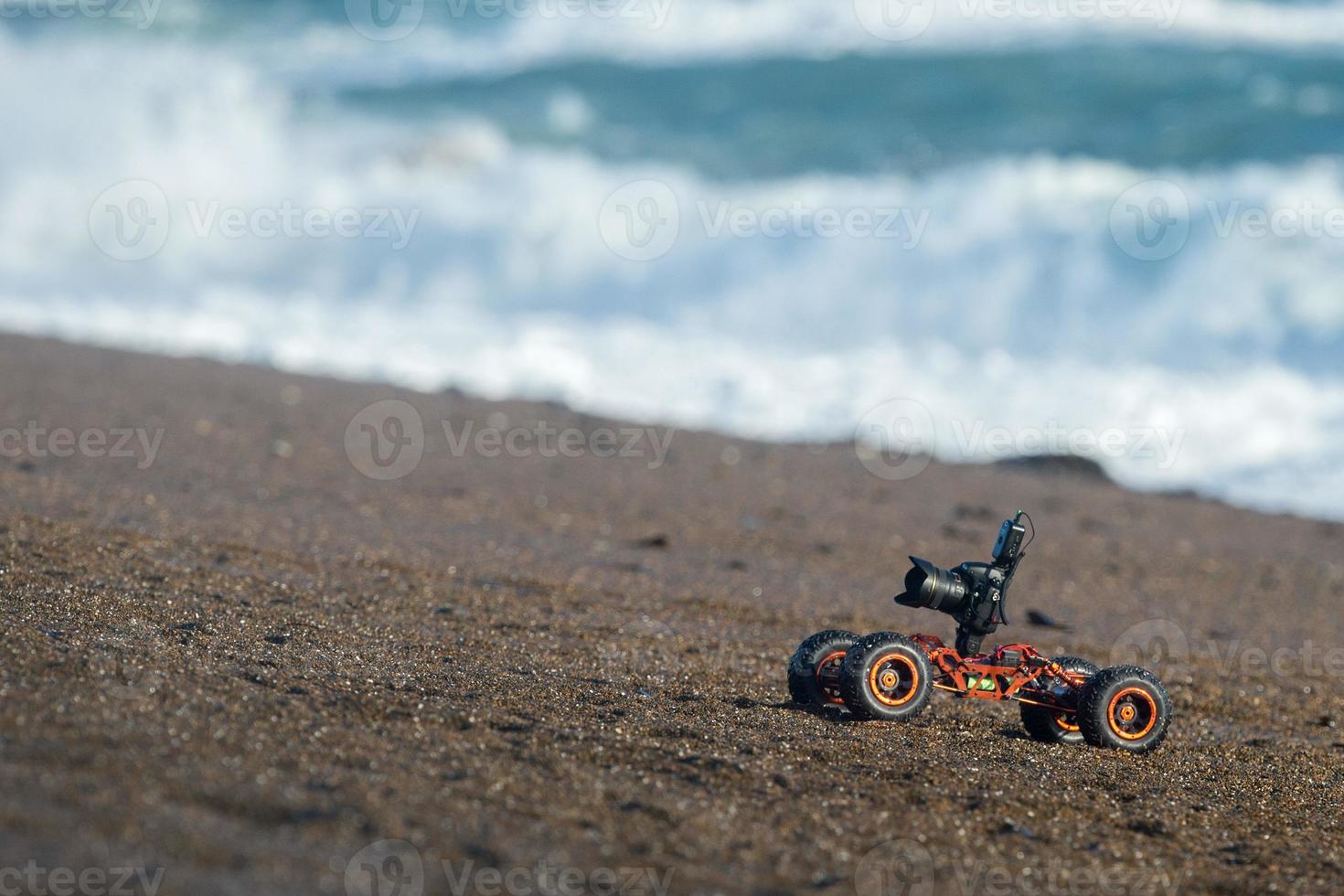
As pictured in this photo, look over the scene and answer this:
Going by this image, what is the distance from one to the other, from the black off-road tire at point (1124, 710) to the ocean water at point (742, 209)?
20.9 ft

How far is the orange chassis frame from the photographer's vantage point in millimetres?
4582

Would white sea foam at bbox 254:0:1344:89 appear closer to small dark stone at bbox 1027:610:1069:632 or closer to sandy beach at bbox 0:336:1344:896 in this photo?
sandy beach at bbox 0:336:1344:896

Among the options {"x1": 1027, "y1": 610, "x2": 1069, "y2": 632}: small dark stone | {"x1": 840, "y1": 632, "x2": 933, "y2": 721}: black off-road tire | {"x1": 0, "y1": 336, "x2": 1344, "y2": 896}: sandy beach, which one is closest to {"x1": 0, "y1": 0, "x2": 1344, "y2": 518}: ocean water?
{"x1": 0, "y1": 336, "x2": 1344, "y2": 896}: sandy beach

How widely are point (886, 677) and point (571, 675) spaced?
1126mm

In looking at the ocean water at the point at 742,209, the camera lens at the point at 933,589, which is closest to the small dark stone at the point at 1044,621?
the camera lens at the point at 933,589

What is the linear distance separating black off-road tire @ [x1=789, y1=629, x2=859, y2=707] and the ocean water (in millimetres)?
6676

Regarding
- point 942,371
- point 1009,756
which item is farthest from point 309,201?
point 1009,756

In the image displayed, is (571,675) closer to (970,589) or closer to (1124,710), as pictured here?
(970,589)

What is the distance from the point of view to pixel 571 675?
15.9 ft

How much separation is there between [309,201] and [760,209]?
255 inches

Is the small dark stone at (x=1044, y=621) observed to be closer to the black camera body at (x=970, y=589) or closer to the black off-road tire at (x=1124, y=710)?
the black off-road tire at (x=1124, y=710)

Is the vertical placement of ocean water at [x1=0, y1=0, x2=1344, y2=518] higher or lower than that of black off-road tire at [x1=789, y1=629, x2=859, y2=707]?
higher

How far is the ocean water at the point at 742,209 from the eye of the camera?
12.7 m

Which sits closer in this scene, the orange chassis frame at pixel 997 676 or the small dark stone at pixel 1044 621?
the orange chassis frame at pixel 997 676
